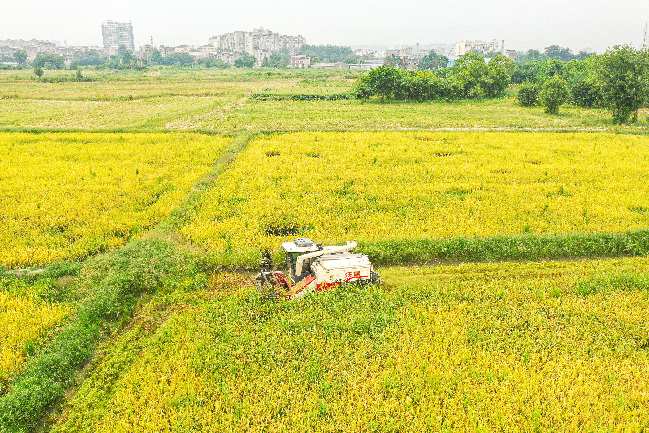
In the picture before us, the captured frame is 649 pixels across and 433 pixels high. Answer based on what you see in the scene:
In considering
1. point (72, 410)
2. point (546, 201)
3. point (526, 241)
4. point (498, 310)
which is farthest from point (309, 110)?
point (72, 410)

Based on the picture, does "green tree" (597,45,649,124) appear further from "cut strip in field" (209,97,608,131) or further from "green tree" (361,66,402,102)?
"green tree" (361,66,402,102)

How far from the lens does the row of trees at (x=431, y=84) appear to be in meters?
52.4

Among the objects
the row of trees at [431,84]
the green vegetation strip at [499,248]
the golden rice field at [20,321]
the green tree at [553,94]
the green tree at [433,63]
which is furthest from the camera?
the green tree at [433,63]

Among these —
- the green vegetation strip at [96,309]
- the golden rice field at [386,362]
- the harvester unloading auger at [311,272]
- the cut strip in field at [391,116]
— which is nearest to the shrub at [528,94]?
the cut strip in field at [391,116]

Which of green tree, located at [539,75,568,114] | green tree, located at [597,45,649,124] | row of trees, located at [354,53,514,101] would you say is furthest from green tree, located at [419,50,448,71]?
green tree, located at [597,45,649,124]

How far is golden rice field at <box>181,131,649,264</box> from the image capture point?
15672 mm

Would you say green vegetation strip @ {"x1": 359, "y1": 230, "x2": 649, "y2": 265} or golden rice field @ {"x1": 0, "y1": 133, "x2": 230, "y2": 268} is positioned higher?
golden rice field @ {"x1": 0, "y1": 133, "x2": 230, "y2": 268}

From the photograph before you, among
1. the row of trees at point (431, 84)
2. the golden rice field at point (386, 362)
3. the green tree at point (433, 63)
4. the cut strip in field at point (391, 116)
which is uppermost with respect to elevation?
the green tree at point (433, 63)

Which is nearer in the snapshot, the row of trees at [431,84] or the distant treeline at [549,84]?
the distant treeline at [549,84]

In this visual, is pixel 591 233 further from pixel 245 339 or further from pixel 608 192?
pixel 245 339

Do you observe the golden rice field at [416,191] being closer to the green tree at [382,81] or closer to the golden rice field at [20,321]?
the golden rice field at [20,321]

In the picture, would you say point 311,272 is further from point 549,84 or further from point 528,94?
point 528,94

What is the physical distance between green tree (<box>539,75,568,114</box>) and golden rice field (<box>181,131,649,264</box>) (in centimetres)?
1682

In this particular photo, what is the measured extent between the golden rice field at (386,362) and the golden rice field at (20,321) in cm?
161
